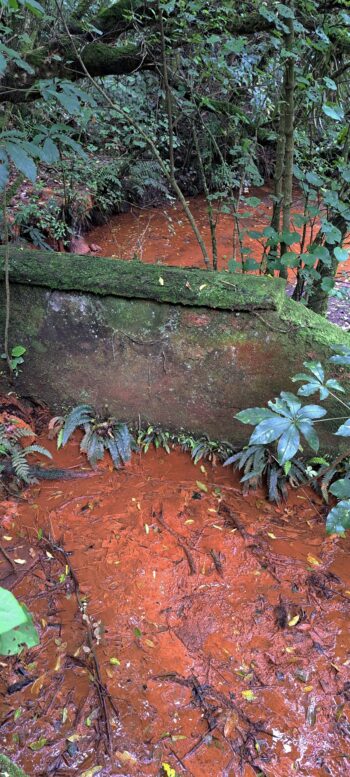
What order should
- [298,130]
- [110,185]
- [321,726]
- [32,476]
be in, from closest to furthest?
[321,726] → [32,476] → [298,130] → [110,185]

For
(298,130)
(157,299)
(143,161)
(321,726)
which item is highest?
(298,130)

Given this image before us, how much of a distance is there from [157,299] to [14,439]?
1.54 m

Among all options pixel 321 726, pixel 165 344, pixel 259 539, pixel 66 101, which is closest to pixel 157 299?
pixel 165 344

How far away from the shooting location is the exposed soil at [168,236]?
7781mm

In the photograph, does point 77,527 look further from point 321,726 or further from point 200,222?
point 200,222

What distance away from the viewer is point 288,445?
2436 millimetres

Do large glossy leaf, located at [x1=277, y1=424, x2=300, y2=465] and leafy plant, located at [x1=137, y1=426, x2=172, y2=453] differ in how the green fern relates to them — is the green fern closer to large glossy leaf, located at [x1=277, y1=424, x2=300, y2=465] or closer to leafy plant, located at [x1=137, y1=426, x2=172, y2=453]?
leafy plant, located at [x1=137, y1=426, x2=172, y2=453]

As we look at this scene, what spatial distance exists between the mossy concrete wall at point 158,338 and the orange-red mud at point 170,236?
356 cm

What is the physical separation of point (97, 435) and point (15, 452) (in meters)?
0.64

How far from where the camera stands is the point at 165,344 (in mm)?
3842

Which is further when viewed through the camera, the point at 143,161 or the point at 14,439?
the point at 143,161

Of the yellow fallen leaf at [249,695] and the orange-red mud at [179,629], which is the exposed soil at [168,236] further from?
the yellow fallen leaf at [249,695]

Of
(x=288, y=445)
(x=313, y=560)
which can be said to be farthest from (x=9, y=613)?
(x=313, y=560)

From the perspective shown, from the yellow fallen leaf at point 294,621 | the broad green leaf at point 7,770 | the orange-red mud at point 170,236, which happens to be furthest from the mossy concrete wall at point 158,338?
the orange-red mud at point 170,236
